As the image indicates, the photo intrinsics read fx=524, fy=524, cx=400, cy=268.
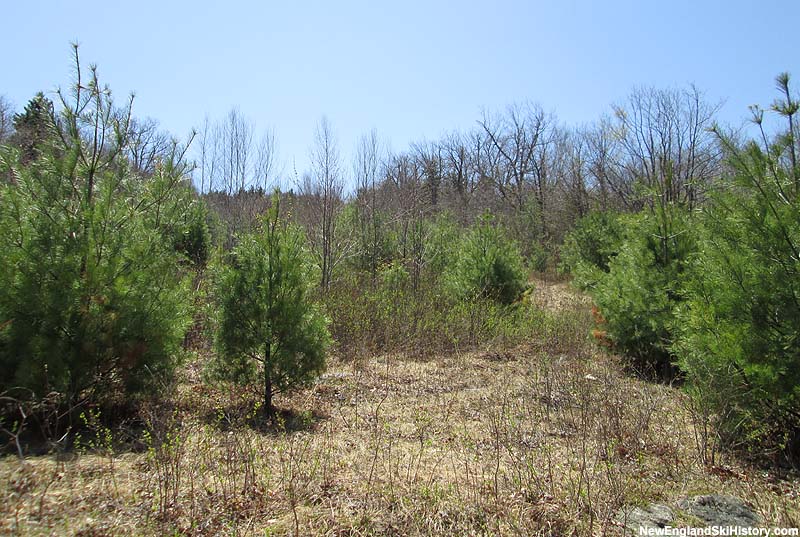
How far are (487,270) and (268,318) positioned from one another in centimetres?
661

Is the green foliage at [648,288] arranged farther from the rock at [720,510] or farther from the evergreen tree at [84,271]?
the evergreen tree at [84,271]

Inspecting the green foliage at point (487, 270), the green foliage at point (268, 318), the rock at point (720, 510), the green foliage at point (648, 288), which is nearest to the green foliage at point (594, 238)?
the green foliage at point (487, 270)

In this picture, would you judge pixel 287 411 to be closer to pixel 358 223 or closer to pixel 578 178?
pixel 358 223

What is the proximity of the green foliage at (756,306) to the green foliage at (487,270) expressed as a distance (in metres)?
6.56

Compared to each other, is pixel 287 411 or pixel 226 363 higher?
pixel 226 363

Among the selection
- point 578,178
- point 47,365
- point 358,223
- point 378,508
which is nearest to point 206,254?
point 358,223

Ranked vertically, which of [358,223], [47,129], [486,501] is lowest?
[486,501]

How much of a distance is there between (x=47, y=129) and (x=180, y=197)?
4.06 feet

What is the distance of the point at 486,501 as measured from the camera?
3.34 metres

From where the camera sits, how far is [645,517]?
10.2 ft

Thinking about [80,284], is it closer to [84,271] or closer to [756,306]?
[84,271]

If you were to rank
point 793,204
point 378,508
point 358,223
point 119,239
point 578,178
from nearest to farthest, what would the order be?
point 378,508 < point 793,204 < point 119,239 < point 358,223 < point 578,178

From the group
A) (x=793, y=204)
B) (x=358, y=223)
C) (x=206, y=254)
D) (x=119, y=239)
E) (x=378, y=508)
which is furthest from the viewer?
(x=358, y=223)

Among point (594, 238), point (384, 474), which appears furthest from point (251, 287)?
point (594, 238)
